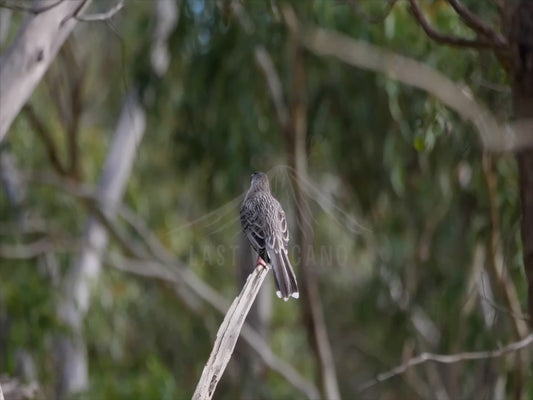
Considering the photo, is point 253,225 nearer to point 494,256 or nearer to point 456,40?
point 456,40

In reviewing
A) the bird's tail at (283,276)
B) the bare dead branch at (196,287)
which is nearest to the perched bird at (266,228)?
the bird's tail at (283,276)

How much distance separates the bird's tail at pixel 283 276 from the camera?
3.91 metres

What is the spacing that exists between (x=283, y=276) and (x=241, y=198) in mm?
1544

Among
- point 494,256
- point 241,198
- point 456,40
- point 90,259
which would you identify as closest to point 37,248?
point 90,259

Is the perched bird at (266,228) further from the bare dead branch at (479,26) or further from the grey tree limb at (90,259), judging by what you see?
the grey tree limb at (90,259)

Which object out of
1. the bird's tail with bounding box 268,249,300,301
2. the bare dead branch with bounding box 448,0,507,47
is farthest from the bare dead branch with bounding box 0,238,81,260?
the bare dead branch with bounding box 448,0,507,47

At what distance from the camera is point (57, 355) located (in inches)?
373

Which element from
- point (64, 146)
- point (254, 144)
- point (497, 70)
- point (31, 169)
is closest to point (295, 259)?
point (254, 144)

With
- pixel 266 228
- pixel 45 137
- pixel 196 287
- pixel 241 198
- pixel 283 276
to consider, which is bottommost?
pixel 283 276

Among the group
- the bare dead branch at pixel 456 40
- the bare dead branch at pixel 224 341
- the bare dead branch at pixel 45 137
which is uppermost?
the bare dead branch at pixel 45 137

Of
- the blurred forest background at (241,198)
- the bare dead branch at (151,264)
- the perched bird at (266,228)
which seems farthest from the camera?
the bare dead branch at (151,264)

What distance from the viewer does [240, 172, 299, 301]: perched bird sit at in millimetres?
4047

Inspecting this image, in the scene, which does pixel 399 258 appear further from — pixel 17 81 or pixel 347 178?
pixel 17 81

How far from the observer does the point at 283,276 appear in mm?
3963
